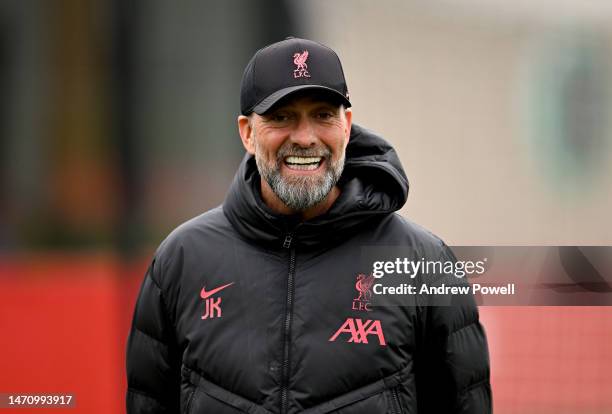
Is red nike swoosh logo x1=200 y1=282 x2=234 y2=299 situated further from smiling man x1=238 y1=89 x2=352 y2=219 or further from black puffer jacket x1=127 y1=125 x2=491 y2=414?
smiling man x1=238 y1=89 x2=352 y2=219

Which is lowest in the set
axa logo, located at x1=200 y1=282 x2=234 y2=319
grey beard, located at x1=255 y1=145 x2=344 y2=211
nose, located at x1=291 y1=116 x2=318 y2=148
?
axa logo, located at x1=200 y1=282 x2=234 y2=319

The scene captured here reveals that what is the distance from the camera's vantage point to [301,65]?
181 cm

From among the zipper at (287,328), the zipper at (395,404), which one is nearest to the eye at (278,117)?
the zipper at (287,328)

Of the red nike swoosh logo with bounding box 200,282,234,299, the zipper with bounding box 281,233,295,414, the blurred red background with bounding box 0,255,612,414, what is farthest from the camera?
the blurred red background with bounding box 0,255,612,414

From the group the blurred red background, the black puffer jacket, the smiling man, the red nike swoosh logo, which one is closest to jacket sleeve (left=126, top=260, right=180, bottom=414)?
the black puffer jacket

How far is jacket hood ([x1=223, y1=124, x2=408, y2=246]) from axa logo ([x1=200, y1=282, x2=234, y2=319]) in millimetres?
137

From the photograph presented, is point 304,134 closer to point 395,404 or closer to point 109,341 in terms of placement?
point 395,404

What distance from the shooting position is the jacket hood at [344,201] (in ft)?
5.90

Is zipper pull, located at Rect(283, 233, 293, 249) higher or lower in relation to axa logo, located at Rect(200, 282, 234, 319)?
higher

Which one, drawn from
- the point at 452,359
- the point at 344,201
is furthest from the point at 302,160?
the point at 452,359

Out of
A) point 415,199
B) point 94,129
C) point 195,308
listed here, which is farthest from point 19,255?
point 195,308

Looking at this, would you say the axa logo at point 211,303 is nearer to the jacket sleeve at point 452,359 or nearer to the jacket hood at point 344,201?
the jacket hood at point 344,201

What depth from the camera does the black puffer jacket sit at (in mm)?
1716

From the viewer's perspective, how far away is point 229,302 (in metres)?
1.79
